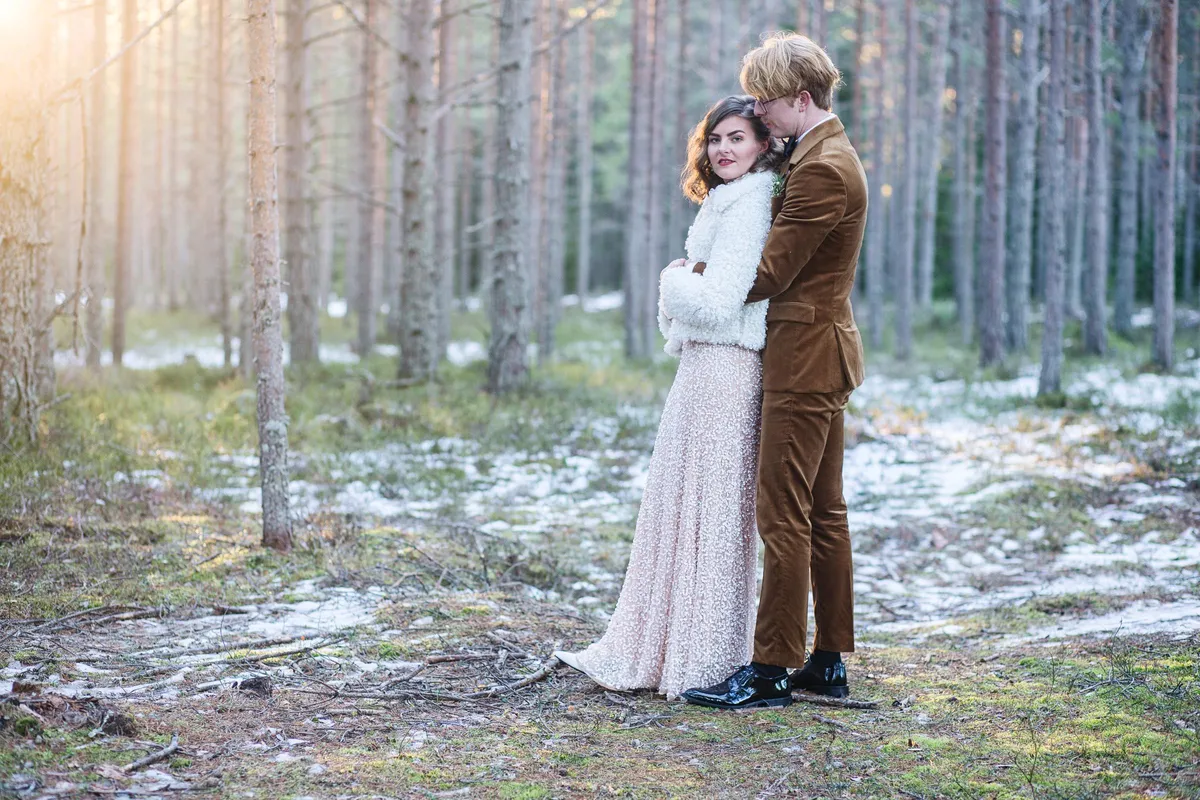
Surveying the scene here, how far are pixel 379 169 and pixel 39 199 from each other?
13103 millimetres

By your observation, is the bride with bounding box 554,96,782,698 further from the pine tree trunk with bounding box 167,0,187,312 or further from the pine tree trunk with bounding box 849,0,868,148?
the pine tree trunk with bounding box 167,0,187,312

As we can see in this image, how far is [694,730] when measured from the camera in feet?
12.2

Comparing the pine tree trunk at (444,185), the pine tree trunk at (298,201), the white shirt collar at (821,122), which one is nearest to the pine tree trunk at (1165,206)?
the pine tree trunk at (444,185)

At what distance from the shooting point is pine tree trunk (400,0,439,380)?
1284 cm

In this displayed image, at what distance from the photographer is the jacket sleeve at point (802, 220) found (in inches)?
148

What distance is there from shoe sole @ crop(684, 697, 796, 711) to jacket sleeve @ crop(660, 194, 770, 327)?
145 centimetres

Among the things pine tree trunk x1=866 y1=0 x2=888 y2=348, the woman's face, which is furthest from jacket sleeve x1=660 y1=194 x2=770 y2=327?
pine tree trunk x1=866 y1=0 x2=888 y2=348

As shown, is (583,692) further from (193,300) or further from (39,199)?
(193,300)

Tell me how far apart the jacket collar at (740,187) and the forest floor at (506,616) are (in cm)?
195

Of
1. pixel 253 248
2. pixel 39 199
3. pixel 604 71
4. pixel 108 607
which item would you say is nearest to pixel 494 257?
pixel 39 199

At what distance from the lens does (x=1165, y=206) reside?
15.8 metres

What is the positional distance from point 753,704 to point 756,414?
1.12 metres

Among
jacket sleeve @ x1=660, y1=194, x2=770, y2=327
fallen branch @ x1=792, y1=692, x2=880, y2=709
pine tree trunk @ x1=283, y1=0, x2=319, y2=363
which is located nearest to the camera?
jacket sleeve @ x1=660, y1=194, x2=770, y2=327

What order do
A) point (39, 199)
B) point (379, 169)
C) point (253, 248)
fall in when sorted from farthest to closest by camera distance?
point (379, 169), point (39, 199), point (253, 248)
